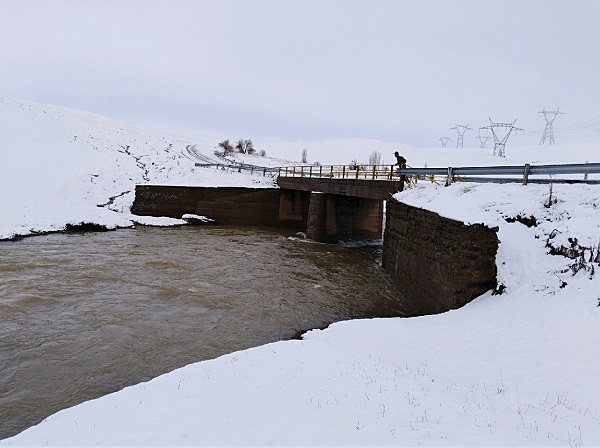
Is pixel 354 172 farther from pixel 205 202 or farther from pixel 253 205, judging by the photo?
pixel 205 202

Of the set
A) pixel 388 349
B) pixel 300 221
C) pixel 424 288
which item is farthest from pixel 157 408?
pixel 300 221

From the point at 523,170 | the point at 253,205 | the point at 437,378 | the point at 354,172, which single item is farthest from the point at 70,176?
the point at 437,378

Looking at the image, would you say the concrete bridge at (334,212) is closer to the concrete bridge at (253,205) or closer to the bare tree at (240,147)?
the concrete bridge at (253,205)

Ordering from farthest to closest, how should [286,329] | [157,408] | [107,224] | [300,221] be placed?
[300,221] → [107,224] → [286,329] → [157,408]

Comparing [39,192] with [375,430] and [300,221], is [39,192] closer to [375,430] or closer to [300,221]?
[300,221]

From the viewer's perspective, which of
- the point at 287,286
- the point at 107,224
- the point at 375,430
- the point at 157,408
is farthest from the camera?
the point at 107,224

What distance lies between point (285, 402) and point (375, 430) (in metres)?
1.32

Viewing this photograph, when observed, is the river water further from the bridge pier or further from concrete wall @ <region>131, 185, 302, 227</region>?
concrete wall @ <region>131, 185, 302, 227</region>

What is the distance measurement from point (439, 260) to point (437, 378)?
5507mm

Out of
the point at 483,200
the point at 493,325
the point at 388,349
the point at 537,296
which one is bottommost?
the point at 388,349

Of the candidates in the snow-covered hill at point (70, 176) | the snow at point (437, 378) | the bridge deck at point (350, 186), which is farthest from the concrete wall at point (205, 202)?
the snow at point (437, 378)

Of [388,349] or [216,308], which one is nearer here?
[388,349]

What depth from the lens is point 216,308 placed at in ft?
40.9

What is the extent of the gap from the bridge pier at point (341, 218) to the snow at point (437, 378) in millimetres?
13212
